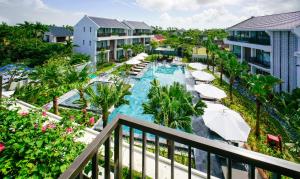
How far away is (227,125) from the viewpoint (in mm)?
16016

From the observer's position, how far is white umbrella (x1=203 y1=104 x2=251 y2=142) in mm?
15208

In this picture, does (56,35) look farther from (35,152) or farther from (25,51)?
(35,152)

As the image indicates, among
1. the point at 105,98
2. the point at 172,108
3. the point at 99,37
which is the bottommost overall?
the point at 172,108

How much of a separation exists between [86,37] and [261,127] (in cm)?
3718

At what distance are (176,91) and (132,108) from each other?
37.2 ft

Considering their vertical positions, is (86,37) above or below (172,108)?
above

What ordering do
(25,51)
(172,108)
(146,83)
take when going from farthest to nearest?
(25,51) < (146,83) < (172,108)

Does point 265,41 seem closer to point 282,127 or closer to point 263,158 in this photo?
point 282,127

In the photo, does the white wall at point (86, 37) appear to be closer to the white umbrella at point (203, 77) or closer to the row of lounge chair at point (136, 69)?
the row of lounge chair at point (136, 69)

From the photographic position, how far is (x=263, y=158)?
180 cm

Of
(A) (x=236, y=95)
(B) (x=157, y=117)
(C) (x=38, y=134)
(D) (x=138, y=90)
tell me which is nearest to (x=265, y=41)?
(A) (x=236, y=95)

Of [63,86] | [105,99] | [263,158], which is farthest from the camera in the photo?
[63,86]

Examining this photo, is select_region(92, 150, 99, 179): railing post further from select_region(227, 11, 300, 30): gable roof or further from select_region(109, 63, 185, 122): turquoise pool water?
select_region(227, 11, 300, 30): gable roof

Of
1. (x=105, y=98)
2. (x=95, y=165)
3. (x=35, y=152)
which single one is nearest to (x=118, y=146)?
(x=95, y=165)
